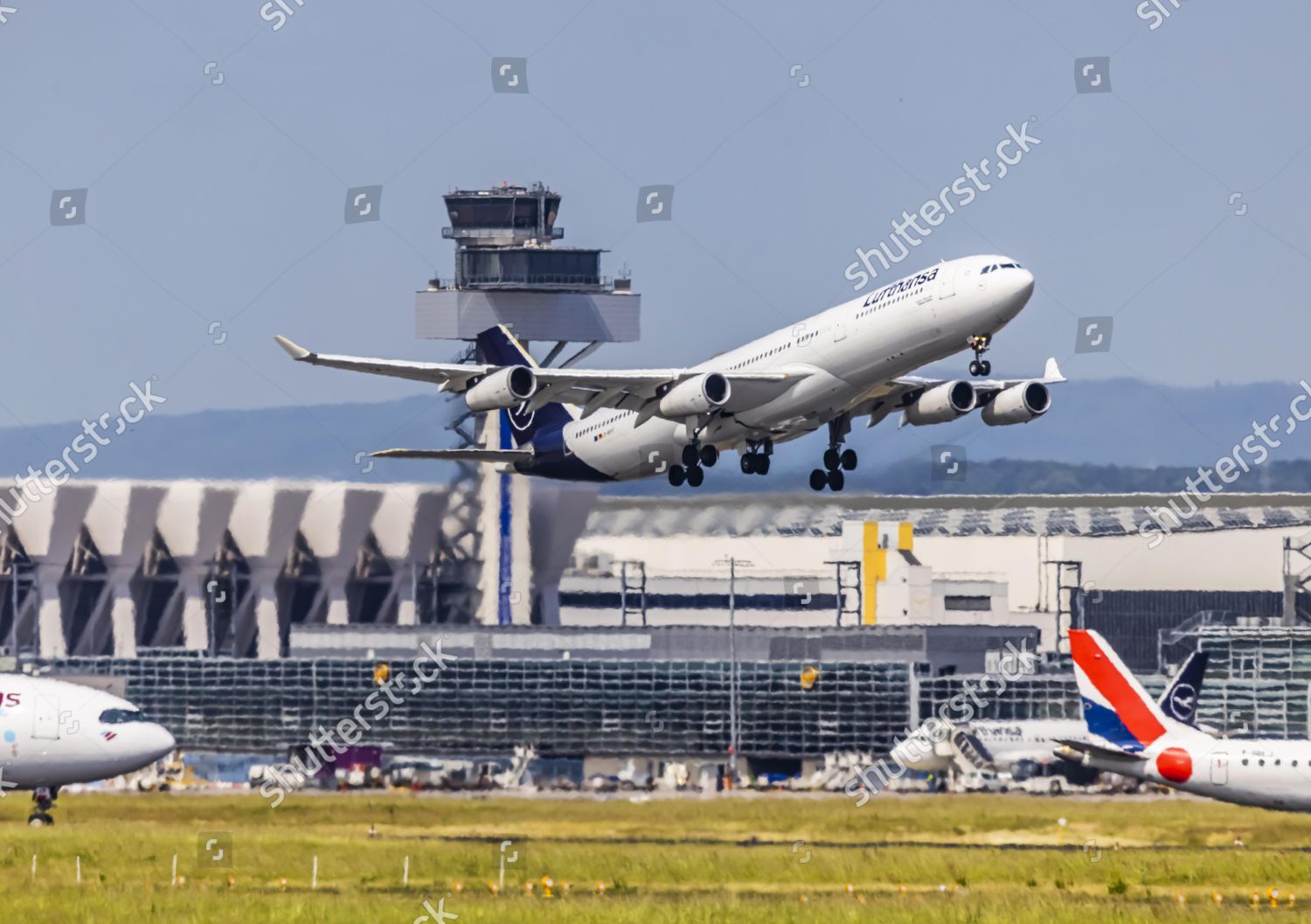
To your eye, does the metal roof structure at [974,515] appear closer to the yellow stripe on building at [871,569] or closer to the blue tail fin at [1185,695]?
the yellow stripe on building at [871,569]

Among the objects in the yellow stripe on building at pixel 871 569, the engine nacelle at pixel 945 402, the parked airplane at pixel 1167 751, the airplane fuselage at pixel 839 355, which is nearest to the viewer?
the airplane fuselage at pixel 839 355

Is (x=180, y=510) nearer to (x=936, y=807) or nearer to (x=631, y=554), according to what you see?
(x=631, y=554)

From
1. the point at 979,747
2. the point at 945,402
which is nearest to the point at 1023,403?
the point at 945,402

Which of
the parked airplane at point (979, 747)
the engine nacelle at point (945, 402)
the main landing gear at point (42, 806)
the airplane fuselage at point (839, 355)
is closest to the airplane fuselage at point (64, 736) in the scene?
the main landing gear at point (42, 806)

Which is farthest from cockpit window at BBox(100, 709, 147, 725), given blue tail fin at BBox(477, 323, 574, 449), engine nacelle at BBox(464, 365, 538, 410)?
engine nacelle at BBox(464, 365, 538, 410)

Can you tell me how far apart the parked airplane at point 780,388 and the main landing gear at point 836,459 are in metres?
0.05

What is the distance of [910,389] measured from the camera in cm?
6019

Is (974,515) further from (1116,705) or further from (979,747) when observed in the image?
(1116,705)

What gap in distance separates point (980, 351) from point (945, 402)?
573cm

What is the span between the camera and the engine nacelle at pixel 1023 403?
58.4 meters

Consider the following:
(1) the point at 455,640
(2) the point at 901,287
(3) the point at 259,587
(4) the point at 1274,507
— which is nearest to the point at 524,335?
(3) the point at 259,587

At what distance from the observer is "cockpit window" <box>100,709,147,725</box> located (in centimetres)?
6103

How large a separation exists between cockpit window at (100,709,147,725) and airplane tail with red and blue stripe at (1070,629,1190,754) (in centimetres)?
2682

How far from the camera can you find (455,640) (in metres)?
105
